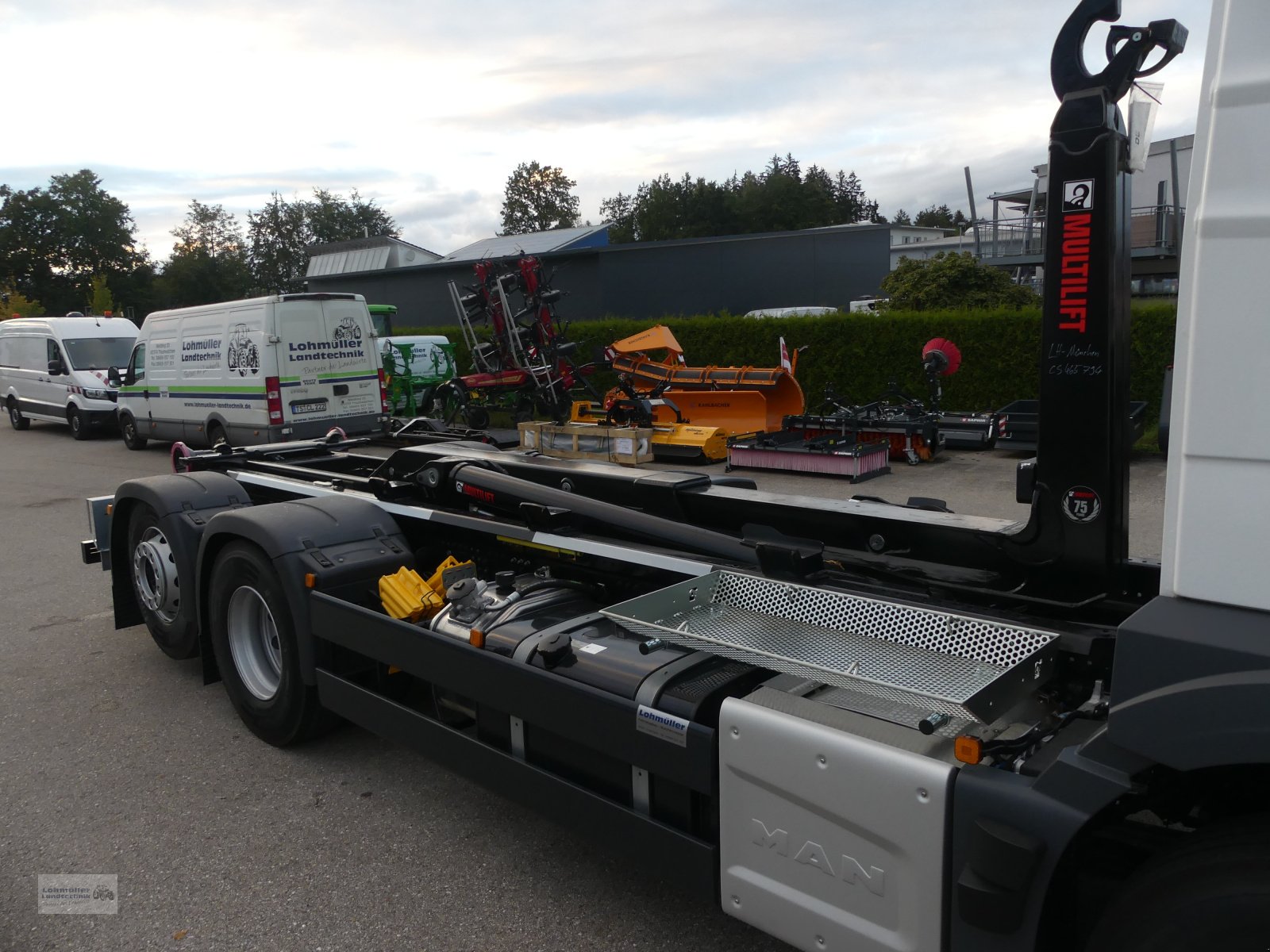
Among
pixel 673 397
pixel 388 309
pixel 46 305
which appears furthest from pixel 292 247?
pixel 673 397

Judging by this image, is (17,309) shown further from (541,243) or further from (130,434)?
(130,434)

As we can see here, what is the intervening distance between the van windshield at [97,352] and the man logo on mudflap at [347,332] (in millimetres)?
8657

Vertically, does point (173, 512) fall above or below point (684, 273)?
below

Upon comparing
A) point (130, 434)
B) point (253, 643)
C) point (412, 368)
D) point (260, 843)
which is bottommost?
point (260, 843)

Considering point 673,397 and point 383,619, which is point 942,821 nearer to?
point 383,619

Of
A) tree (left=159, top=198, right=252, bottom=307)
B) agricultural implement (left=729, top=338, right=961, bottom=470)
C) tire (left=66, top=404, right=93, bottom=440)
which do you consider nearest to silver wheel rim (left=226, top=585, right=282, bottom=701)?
agricultural implement (left=729, top=338, right=961, bottom=470)

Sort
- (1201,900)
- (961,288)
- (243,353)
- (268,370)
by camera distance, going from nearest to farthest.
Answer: (1201,900) → (268,370) → (243,353) → (961,288)

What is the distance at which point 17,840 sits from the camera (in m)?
3.65

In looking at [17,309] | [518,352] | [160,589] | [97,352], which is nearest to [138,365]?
[97,352]

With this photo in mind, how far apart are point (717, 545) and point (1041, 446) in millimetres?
1175

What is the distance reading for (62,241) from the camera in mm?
68938

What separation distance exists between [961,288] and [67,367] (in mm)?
18756

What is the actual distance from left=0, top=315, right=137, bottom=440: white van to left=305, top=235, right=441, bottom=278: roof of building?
62.7ft

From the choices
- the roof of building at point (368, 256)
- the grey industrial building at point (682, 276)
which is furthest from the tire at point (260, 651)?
the roof of building at point (368, 256)
